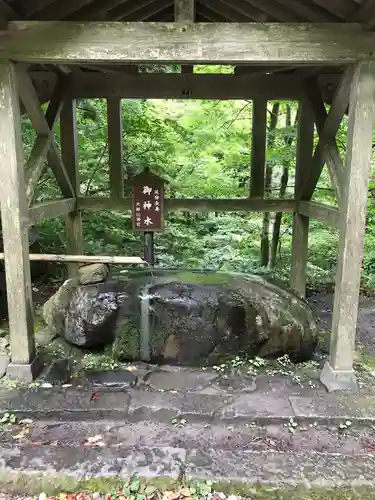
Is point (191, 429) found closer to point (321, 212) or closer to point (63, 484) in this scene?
point (63, 484)

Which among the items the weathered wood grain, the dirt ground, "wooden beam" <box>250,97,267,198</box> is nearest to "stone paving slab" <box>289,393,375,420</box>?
the weathered wood grain

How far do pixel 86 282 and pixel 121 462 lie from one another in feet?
7.78

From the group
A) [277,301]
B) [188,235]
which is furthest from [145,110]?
[277,301]

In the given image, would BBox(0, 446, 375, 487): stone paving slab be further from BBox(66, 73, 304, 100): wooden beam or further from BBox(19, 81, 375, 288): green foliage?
BBox(19, 81, 375, 288): green foliage

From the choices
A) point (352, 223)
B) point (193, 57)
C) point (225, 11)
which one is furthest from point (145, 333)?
point (225, 11)

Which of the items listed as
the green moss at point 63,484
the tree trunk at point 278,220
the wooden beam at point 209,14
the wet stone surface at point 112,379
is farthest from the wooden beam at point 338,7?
the tree trunk at point 278,220

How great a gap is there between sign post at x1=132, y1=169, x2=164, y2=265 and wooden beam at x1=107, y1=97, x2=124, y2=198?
1.81 ft

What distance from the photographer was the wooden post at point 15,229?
3703 millimetres

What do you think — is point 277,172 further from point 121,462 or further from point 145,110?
point 121,462

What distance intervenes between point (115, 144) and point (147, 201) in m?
1.14

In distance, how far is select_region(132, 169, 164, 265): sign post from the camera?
584 cm

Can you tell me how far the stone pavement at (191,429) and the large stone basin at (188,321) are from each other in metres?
0.32

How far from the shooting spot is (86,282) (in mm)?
4891

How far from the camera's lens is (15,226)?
12.8ft
